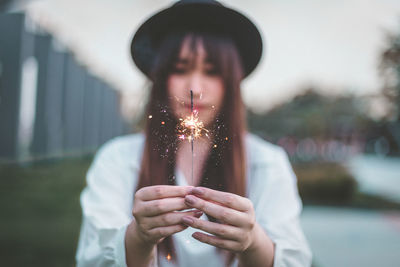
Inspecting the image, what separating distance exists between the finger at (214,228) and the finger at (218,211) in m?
0.03

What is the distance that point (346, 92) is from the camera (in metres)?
28.5

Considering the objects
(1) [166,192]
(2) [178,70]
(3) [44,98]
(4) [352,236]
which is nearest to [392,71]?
(2) [178,70]

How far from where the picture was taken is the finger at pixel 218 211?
103cm

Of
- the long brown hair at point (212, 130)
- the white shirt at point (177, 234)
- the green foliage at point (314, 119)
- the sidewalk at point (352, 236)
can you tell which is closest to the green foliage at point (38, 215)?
the white shirt at point (177, 234)

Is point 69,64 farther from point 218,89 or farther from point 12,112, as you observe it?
point 218,89

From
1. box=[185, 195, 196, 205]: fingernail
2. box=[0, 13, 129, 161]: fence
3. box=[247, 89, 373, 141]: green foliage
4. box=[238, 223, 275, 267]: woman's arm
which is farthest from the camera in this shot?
box=[247, 89, 373, 141]: green foliage

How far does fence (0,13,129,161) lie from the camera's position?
6723mm

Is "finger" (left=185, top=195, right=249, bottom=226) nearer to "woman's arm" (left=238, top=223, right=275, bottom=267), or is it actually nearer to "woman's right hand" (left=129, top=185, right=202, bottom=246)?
"woman's right hand" (left=129, top=185, right=202, bottom=246)

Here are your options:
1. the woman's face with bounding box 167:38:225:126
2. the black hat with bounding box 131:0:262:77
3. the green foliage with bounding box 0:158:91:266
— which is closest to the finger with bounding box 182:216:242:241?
the woman's face with bounding box 167:38:225:126

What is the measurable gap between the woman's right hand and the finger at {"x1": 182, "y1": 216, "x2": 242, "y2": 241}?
0.04 m

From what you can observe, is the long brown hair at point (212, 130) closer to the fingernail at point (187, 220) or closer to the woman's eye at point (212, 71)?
the woman's eye at point (212, 71)

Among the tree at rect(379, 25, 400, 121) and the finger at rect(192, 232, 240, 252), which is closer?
the finger at rect(192, 232, 240, 252)

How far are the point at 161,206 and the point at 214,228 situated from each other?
0.24m

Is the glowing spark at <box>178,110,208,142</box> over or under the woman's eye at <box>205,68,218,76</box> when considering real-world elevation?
under
